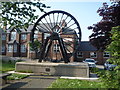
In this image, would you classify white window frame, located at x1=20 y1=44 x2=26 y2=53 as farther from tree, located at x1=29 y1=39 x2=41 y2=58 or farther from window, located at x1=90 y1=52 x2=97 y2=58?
window, located at x1=90 y1=52 x2=97 y2=58

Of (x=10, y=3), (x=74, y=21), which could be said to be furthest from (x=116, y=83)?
(x=74, y=21)

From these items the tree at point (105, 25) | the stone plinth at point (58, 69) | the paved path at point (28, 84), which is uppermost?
the tree at point (105, 25)

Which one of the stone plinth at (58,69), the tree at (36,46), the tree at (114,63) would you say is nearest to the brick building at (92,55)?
the tree at (36,46)

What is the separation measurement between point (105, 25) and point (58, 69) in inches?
345

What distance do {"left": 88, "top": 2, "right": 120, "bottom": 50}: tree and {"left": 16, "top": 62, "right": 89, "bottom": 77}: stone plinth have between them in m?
6.32

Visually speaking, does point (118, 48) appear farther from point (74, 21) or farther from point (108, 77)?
point (74, 21)

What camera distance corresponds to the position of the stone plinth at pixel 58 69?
1095 centimetres

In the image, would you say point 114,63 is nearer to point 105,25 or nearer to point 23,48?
point 105,25

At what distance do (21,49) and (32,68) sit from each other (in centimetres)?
2844

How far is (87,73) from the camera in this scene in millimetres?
10773

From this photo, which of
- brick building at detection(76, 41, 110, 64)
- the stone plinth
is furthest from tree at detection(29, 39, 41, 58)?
brick building at detection(76, 41, 110, 64)

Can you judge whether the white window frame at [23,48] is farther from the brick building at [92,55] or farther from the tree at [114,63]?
the tree at [114,63]

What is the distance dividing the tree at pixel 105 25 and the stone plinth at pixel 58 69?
632 cm

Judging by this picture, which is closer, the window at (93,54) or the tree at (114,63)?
the tree at (114,63)
